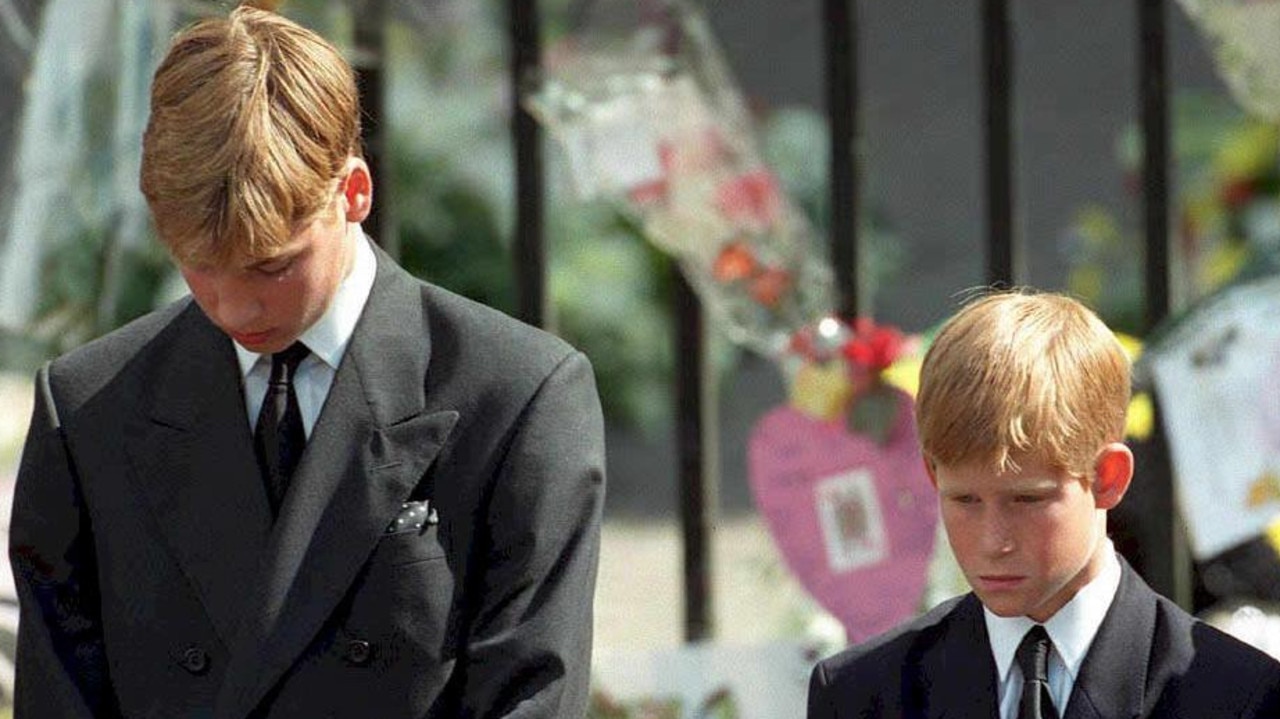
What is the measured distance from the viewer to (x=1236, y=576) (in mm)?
3227

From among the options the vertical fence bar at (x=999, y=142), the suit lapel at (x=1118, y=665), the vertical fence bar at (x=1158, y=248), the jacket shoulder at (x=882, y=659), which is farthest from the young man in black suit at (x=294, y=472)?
the vertical fence bar at (x=1158, y=248)

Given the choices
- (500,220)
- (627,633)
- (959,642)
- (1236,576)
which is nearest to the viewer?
(959,642)

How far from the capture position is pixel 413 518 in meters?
2.20

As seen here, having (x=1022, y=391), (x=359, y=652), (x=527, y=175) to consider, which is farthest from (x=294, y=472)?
(x=527, y=175)

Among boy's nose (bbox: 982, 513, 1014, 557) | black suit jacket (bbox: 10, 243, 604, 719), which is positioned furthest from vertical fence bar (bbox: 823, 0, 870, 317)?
boy's nose (bbox: 982, 513, 1014, 557)

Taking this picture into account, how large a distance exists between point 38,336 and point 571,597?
4.38 feet

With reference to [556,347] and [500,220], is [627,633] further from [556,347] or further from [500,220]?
[556,347]

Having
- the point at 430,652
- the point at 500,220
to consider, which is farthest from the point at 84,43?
the point at 500,220

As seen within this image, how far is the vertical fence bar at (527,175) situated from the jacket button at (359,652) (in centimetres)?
115

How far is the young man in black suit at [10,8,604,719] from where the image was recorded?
2111mm

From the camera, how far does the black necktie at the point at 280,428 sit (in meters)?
2.25

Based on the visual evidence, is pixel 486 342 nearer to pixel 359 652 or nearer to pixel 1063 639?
pixel 359 652

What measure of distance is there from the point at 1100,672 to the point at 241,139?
2.75ft

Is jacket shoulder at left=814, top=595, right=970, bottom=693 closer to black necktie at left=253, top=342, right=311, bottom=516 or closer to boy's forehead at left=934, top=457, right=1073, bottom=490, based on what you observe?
boy's forehead at left=934, top=457, right=1073, bottom=490
